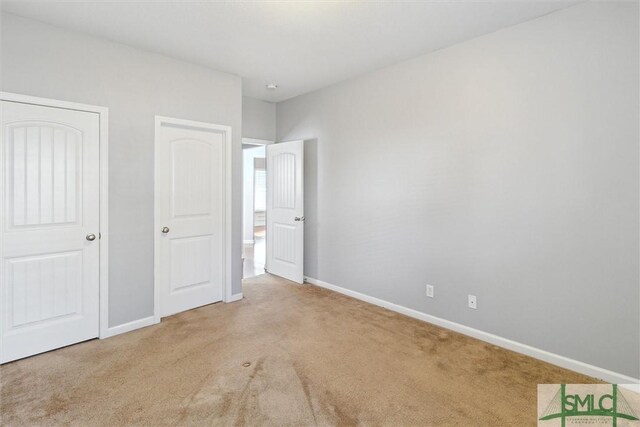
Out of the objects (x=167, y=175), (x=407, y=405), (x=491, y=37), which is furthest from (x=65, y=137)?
(x=491, y=37)

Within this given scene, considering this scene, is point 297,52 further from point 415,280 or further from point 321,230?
point 415,280

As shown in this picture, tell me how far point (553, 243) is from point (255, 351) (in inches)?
96.6

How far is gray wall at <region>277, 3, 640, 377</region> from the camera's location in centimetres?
226

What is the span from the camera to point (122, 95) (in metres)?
3.01

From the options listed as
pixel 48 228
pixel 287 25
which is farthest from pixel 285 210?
pixel 48 228

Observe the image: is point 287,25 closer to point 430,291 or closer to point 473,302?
point 430,291

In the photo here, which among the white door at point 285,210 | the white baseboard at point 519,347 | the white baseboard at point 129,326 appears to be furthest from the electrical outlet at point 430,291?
the white baseboard at point 129,326

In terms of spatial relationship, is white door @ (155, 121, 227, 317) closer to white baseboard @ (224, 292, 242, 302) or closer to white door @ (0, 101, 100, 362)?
white baseboard @ (224, 292, 242, 302)

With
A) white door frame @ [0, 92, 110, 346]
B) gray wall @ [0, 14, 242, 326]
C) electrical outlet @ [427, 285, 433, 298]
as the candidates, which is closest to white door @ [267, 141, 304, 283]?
gray wall @ [0, 14, 242, 326]

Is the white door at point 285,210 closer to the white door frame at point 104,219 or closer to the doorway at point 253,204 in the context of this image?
the doorway at point 253,204

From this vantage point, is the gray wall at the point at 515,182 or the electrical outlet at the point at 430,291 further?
the electrical outlet at the point at 430,291

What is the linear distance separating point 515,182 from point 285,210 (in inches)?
115

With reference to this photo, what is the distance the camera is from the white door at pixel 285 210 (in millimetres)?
4531

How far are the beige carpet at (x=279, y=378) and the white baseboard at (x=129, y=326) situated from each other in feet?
0.28
